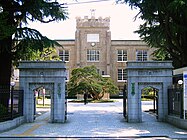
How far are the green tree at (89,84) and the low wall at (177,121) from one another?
76.2ft

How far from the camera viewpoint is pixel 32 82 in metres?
17.8

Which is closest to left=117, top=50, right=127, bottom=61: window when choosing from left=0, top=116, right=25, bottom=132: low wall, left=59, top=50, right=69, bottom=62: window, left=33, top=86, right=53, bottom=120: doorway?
left=59, top=50, right=69, bottom=62: window

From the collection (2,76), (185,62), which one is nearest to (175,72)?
(185,62)

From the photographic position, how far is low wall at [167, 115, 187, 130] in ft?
48.3

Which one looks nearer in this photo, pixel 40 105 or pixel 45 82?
pixel 45 82


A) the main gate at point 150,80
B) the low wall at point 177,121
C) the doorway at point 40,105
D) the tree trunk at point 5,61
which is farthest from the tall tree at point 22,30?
the low wall at point 177,121

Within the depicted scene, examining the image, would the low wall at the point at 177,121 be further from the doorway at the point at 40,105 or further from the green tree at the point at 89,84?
the green tree at the point at 89,84

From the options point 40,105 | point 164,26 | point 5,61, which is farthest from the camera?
point 40,105

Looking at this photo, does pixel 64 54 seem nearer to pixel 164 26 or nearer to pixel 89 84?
pixel 89 84

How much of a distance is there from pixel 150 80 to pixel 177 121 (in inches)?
128

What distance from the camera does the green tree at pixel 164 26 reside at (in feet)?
65.6

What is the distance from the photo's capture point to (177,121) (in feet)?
51.1

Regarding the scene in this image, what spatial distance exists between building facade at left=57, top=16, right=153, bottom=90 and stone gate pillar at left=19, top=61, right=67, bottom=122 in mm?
40258

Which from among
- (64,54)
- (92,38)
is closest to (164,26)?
(92,38)
